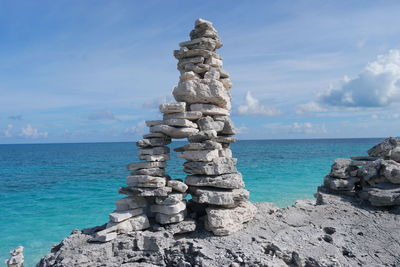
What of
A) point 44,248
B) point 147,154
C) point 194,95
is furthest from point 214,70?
point 44,248

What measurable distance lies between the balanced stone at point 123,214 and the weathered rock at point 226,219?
2.08 m

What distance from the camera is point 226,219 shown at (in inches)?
347

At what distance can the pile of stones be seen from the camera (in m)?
10.9

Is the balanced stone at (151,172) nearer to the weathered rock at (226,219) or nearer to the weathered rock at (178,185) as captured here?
the weathered rock at (178,185)

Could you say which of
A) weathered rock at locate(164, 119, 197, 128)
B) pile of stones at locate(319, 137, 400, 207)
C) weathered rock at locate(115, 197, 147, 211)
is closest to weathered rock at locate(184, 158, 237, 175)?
weathered rock at locate(164, 119, 197, 128)

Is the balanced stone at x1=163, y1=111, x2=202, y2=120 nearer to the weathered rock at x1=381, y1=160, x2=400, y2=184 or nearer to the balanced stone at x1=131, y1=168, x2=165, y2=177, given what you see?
the balanced stone at x1=131, y1=168, x2=165, y2=177

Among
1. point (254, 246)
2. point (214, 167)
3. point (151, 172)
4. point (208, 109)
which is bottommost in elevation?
point (254, 246)

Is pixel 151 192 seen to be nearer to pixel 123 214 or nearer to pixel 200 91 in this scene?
pixel 123 214

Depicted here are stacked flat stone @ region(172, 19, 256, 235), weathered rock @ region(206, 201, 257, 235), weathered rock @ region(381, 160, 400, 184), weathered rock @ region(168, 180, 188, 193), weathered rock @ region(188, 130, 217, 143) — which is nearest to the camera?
weathered rock @ region(206, 201, 257, 235)

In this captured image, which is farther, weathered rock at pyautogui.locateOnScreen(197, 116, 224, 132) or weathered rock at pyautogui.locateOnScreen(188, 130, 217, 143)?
weathered rock at pyautogui.locateOnScreen(197, 116, 224, 132)

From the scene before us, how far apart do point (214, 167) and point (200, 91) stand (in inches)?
98.4

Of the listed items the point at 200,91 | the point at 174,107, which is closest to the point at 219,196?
the point at 174,107

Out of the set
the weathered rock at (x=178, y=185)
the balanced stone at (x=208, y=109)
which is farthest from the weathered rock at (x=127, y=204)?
the balanced stone at (x=208, y=109)

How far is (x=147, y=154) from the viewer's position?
9328mm
